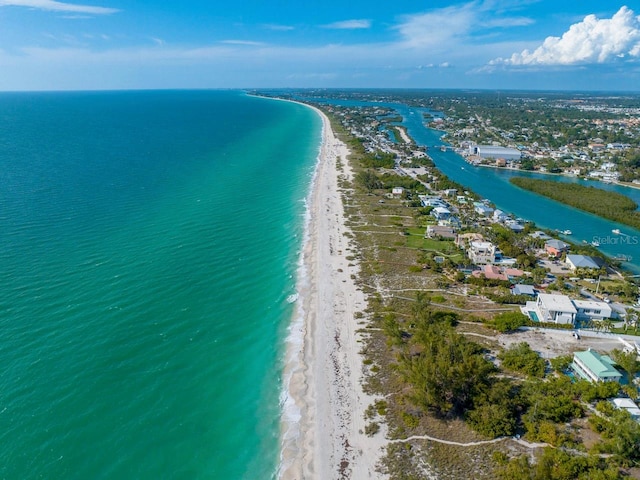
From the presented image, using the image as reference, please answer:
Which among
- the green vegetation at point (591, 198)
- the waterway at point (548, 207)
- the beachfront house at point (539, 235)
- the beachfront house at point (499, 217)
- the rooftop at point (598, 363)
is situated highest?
the rooftop at point (598, 363)

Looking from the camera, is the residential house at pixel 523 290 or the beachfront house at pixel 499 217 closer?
the residential house at pixel 523 290

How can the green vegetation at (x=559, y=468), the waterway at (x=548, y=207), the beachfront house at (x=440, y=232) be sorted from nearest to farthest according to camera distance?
the green vegetation at (x=559, y=468), the beachfront house at (x=440, y=232), the waterway at (x=548, y=207)

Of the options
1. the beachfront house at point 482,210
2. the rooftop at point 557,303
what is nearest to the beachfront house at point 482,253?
the rooftop at point 557,303

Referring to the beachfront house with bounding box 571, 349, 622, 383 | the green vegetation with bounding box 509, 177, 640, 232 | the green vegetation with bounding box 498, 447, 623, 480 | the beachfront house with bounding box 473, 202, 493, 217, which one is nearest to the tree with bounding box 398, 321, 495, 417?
the green vegetation with bounding box 498, 447, 623, 480

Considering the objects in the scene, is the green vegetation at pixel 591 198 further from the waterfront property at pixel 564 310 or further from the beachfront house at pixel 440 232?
the waterfront property at pixel 564 310

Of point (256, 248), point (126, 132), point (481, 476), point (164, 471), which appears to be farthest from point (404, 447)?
point (126, 132)

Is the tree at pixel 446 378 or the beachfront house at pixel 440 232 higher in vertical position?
the tree at pixel 446 378
